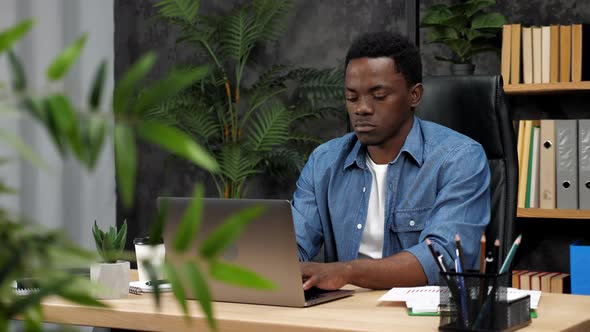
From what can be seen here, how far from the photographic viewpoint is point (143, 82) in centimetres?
443

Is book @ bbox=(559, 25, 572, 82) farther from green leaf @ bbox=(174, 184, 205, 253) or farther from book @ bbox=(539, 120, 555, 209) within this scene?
green leaf @ bbox=(174, 184, 205, 253)

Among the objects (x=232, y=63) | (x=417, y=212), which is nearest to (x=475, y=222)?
(x=417, y=212)

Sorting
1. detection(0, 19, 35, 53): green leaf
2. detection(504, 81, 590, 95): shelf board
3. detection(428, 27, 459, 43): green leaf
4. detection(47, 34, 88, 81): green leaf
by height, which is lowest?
detection(47, 34, 88, 81): green leaf

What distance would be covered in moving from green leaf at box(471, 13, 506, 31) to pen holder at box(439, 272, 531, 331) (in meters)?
2.09

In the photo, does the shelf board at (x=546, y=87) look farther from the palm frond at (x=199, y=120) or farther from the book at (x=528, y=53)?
the palm frond at (x=199, y=120)

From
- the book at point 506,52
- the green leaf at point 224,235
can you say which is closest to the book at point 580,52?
the book at point 506,52

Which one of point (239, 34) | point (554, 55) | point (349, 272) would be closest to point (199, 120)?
point (239, 34)

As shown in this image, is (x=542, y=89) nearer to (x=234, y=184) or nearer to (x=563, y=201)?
(x=563, y=201)

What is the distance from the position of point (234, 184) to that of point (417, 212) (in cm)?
184

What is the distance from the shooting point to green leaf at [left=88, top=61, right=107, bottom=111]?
307 millimetres

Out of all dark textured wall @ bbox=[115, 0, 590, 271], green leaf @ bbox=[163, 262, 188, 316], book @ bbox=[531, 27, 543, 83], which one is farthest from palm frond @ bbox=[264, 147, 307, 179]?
green leaf @ bbox=[163, 262, 188, 316]

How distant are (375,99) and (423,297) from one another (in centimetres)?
75

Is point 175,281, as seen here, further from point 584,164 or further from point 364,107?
point 584,164

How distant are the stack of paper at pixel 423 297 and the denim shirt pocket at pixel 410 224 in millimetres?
443
